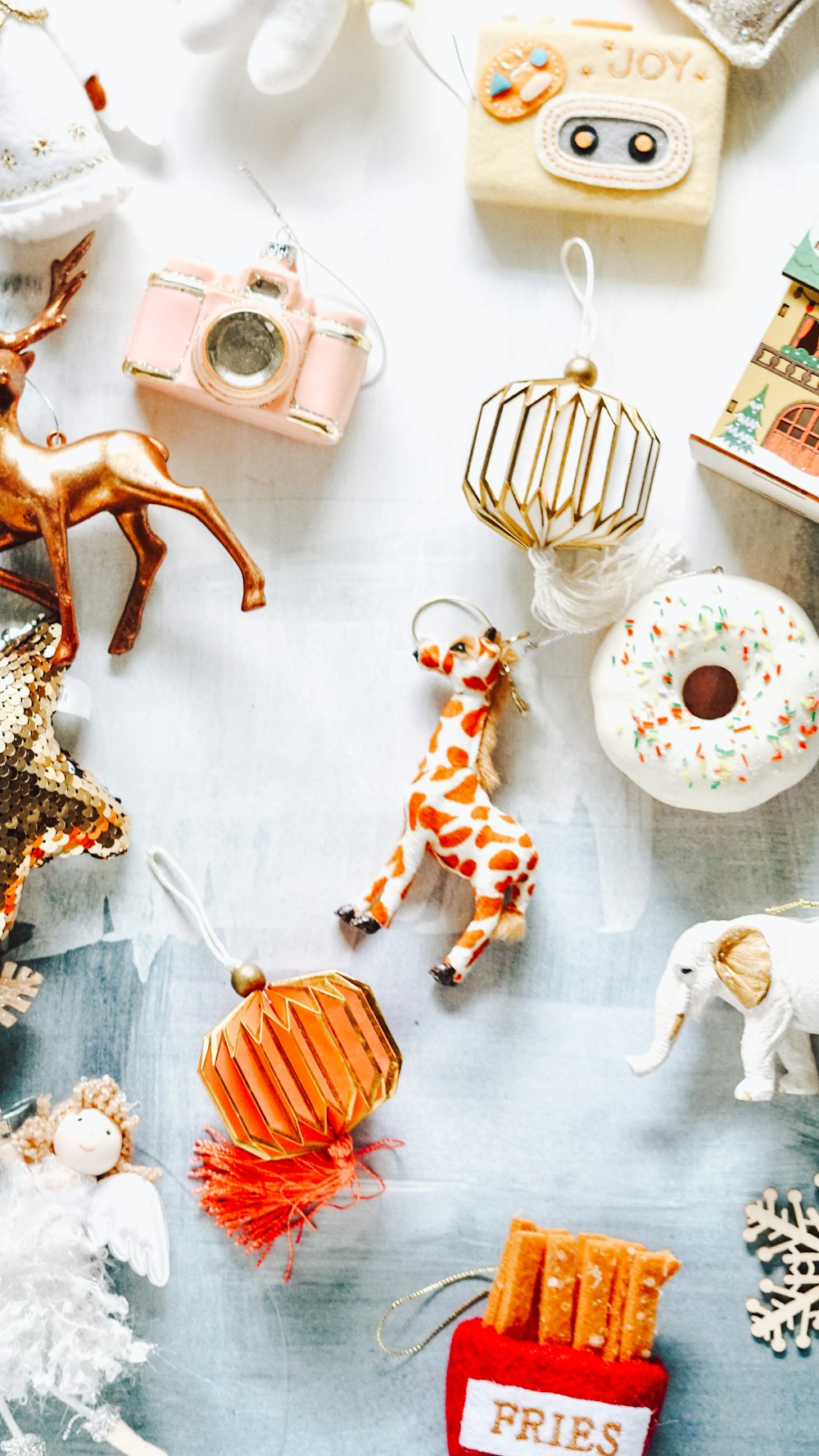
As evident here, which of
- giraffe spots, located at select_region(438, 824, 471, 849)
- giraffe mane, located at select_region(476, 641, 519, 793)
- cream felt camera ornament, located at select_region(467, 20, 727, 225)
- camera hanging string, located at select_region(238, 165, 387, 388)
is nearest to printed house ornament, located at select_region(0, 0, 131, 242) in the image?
camera hanging string, located at select_region(238, 165, 387, 388)

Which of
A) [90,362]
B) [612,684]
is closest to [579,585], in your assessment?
[612,684]

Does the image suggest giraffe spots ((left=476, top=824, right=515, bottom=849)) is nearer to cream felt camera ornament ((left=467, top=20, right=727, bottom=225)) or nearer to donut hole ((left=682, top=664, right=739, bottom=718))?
donut hole ((left=682, top=664, right=739, bottom=718))

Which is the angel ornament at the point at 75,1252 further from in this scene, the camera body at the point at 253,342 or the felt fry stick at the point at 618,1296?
the camera body at the point at 253,342

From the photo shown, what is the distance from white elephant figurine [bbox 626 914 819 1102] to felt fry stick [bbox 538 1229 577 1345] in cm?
20

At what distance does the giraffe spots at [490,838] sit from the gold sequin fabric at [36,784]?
0.41 m

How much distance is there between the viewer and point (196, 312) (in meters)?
1.34

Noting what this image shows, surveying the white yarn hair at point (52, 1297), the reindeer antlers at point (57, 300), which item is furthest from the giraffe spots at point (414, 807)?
the reindeer antlers at point (57, 300)

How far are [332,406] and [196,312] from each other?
0.18 m

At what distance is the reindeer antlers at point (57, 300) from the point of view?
1.35m

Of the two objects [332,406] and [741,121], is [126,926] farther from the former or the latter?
[741,121]

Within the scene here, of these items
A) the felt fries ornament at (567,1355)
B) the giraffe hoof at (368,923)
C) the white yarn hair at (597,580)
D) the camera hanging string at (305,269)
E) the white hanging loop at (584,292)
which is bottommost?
the felt fries ornament at (567,1355)

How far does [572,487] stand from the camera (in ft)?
4.16

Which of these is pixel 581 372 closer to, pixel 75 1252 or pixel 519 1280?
pixel 519 1280

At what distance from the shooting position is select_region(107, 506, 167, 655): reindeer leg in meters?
1.39
